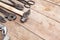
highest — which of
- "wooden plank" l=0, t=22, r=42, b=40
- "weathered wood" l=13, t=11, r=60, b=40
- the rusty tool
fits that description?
the rusty tool

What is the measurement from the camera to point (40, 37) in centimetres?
103

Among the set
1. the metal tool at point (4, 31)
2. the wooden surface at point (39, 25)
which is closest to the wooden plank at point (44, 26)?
the wooden surface at point (39, 25)

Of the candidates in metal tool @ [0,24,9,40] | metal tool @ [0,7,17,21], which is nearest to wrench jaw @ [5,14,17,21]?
metal tool @ [0,7,17,21]

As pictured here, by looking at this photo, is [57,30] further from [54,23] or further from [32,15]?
[32,15]

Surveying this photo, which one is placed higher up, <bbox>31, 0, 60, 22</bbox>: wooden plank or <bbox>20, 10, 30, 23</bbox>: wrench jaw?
<bbox>31, 0, 60, 22</bbox>: wooden plank

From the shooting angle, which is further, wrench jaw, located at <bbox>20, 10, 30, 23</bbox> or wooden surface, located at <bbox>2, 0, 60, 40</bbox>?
wrench jaw, located at <bbox>20, 10, 30, 23</bbox>

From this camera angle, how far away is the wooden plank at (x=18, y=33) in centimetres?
102

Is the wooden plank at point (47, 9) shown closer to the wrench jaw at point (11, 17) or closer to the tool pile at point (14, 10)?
the tool pile at point (14, 10)

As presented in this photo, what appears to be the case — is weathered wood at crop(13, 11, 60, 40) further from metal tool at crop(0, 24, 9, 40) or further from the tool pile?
metal tool at crop(0, 24, 9, 40)

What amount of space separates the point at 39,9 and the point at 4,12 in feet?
1.01

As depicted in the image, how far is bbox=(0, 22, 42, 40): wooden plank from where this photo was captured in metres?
1.02

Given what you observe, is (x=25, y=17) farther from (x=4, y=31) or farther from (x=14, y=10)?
(x=4, y=31)

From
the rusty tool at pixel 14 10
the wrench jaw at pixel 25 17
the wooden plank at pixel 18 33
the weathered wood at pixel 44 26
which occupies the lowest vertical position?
the wooden plank at pixel 18 33

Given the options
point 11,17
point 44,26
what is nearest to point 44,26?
point 44,26
